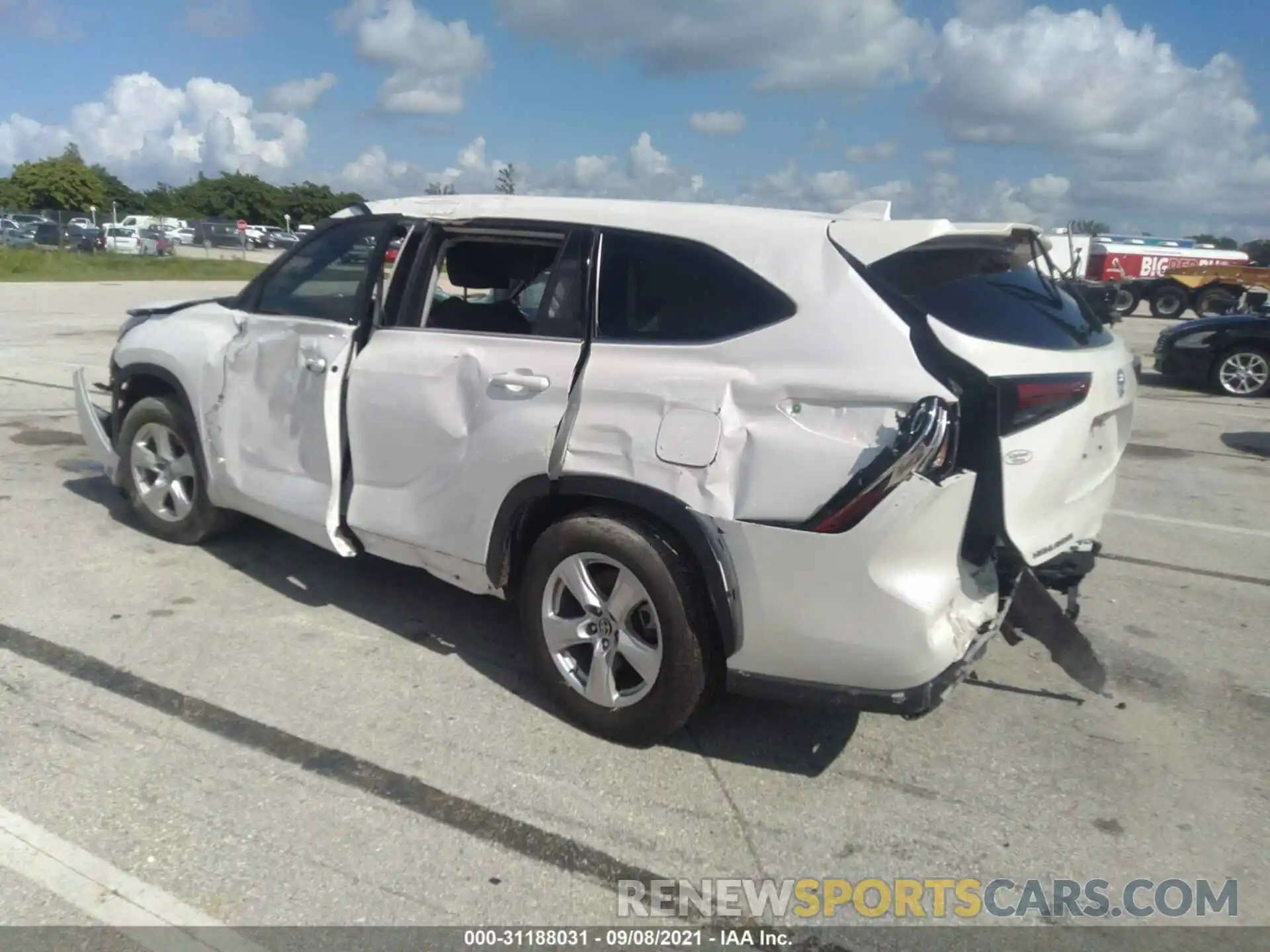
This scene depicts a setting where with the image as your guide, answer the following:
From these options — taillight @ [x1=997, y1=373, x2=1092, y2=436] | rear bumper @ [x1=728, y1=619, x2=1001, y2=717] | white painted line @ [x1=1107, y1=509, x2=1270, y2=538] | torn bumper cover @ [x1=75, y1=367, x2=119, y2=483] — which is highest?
taillight @ [x1=997, y1=373, x2=1092, y2=436]

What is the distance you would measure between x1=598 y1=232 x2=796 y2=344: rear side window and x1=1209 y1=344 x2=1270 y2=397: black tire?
12621 mm

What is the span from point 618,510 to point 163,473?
10.2 ft

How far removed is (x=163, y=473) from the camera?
18.5 feet

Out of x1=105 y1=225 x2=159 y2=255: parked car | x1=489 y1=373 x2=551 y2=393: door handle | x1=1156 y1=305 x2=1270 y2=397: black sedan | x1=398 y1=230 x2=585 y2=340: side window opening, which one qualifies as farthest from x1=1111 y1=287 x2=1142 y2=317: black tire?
x1=105 y1=225 x2=159 y2=255: parked car

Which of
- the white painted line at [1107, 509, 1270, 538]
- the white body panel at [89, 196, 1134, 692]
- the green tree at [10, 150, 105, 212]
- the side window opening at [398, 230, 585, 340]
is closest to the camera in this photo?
the white body panel at [89, 196, 1134, 692]

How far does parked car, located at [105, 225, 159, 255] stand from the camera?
151ft

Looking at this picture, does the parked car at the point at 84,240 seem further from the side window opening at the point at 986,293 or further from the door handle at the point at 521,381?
the side window opening at the point at 986,293

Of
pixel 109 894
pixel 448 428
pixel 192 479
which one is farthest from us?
pixel 192 479

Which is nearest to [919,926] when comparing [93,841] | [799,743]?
[799,743]

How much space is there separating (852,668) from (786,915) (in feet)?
2.46

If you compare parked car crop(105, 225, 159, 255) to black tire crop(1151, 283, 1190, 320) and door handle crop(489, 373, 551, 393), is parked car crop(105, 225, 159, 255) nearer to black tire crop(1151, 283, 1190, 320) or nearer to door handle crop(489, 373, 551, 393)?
black tire crop(1151, 283, 1190, 320)

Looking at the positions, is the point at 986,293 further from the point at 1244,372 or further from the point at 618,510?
the point at 1244,372

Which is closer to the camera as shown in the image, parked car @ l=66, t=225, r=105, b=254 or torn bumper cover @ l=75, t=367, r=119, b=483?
torn bumper cover @ l=75, t=367, r=119, b=483

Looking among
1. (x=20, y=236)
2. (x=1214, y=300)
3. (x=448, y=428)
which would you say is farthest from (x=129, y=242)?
(x=448, y=428)
